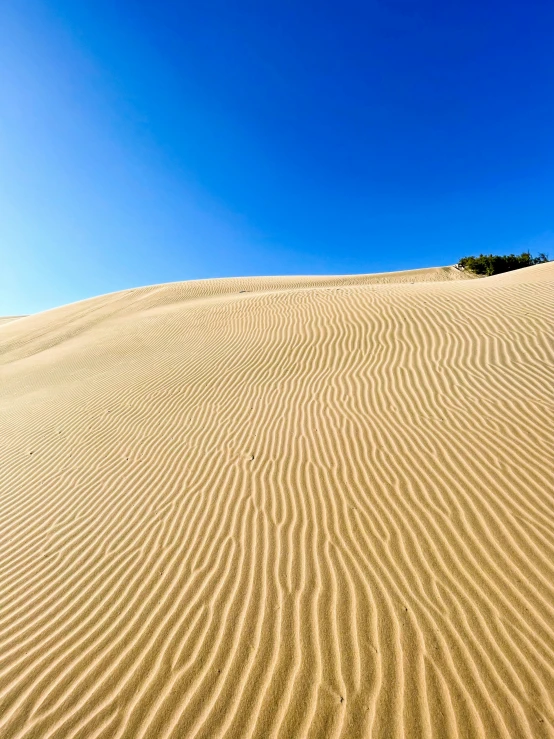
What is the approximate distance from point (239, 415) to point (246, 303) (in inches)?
364

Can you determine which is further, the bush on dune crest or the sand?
the bush on dune crest

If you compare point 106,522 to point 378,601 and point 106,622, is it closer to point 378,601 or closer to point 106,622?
point 106,622

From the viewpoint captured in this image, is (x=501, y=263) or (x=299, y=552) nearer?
(x=299, y=552)

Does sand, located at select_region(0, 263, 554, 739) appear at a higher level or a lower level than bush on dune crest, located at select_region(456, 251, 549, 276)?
lower

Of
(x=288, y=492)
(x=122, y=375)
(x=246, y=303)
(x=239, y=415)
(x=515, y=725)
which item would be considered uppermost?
(x=246, y=303)

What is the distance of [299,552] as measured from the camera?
136 inches

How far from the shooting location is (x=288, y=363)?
893cm

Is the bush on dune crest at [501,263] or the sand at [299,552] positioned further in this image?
the bush on dune crest at [501,263]

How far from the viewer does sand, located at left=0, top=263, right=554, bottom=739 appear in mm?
2287

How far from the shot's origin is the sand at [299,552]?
7.50ft

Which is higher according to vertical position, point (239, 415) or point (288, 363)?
point (288, 363)

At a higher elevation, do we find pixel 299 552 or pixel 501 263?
pixel 501 263

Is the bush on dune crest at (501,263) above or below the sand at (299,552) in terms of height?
above

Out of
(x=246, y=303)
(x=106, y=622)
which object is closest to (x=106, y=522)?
(x=106, y=622)
